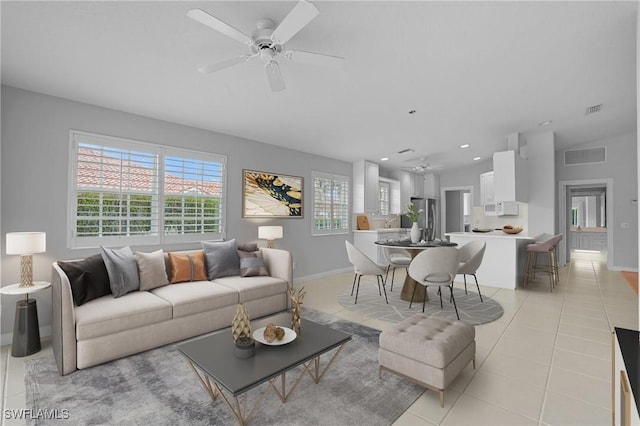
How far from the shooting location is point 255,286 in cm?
362

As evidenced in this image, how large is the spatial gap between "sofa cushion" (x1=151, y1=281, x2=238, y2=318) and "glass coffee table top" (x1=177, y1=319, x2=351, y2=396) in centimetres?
98

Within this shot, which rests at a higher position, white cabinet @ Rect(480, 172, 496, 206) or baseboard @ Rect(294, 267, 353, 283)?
white cabinet @ Rect(480, 172, 496, 206)

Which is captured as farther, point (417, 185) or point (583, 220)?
point (583, 220)

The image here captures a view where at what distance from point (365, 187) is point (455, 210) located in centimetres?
414

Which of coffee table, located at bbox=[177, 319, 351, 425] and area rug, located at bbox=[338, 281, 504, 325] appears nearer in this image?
coffee table, located at bbox=[177, 319, 351, 425]

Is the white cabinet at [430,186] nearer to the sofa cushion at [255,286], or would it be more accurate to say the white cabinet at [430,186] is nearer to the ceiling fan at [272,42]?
the sofa cushion at [255,286]

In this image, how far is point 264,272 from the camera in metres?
4.01

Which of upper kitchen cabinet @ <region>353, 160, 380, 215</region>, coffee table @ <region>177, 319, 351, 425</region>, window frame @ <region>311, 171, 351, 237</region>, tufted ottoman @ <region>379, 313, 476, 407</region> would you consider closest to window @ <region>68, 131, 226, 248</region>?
window frame @ <region>311, 171, 351, 237</region>

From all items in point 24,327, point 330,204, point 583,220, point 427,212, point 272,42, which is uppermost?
point 272,42

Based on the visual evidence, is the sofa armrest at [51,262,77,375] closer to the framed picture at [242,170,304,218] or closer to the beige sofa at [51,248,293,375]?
the beige sofa at [51,248,293,375]

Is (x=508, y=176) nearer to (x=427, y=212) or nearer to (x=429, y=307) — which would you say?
(x=429, y=307)

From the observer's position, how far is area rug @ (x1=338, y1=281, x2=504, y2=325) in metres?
3.71

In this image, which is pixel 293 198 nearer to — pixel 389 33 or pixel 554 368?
pixel 389 33

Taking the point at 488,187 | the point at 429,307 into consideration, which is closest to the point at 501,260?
the point at 429,307
